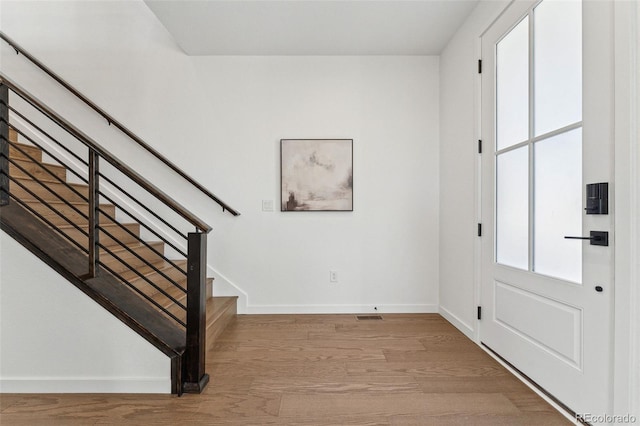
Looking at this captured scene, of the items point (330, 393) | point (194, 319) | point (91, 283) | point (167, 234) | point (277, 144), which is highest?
point (277, 144)

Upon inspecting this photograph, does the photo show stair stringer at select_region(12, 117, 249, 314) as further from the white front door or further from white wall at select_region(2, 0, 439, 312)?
the white front door

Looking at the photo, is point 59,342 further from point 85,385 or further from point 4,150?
point 4,150

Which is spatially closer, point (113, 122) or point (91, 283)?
point (91, 283)

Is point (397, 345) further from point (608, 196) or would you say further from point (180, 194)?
point (180, 194)

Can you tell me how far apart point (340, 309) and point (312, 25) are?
261cm

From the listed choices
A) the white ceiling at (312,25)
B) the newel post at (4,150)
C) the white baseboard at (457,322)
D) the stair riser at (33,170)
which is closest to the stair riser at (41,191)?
the stair riser at (33,170)

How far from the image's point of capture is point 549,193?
170cm

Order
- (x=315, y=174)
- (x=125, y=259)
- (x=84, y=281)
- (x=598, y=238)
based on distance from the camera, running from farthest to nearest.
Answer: (x=315, y=174), (x=125, y=259), (x=84, y=281), (x=598, y=238)

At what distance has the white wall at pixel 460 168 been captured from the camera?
2.42 metres

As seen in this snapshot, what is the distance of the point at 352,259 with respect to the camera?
316cm

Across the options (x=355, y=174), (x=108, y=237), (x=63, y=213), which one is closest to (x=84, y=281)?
(x=108, y=237)

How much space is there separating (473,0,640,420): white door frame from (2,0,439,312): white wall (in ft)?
6.15

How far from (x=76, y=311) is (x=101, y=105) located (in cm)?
230

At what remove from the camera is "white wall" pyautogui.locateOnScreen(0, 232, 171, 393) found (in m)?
1.69
